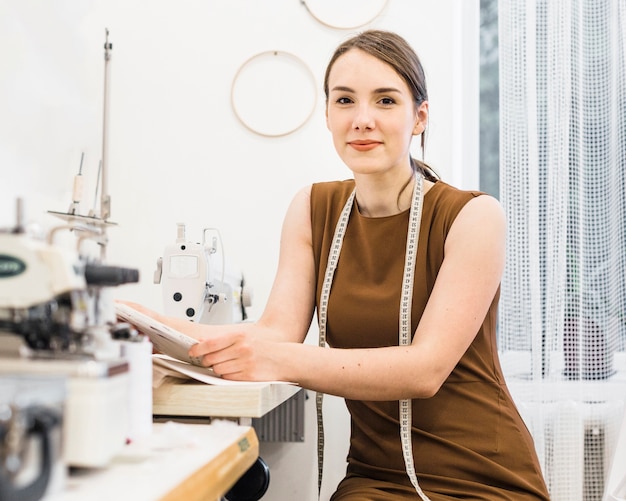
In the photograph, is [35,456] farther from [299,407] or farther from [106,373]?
[299,407]

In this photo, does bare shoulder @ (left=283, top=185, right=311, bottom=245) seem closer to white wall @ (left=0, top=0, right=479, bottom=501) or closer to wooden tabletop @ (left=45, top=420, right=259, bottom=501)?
white wall @ (left=0, top=0, right=479, bottom=501)

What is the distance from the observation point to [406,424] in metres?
1.55

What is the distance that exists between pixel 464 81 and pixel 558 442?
4.31 feet

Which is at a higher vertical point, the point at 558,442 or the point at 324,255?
the point at 324,255

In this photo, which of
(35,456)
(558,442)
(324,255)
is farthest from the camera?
(558,442)

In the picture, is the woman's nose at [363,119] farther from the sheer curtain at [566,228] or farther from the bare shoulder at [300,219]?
the sheer curtain at [566,228]

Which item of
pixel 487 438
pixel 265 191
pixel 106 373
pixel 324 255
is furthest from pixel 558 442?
pixel 106 373

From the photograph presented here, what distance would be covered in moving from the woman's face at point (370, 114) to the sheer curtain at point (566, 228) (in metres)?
0.86

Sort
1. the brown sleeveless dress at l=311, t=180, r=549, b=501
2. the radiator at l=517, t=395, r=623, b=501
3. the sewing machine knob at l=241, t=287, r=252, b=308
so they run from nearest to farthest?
the brown sleeveless dress at l=311, t=180, r=549, b=501, the sewing machine knob at l=241, t=287, r=252, b=308, the radiator at l=517, t=395, r=623, b=501

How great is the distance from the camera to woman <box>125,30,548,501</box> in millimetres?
1384

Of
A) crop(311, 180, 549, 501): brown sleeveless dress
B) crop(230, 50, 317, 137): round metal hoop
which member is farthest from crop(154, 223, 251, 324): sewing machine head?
crop(230, 50, 317, 137): round metal hoop

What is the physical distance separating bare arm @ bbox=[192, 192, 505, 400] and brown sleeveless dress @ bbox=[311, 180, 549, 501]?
0.30 ft

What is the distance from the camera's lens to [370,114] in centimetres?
166

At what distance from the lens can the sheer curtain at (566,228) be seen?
2.34m
